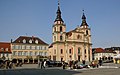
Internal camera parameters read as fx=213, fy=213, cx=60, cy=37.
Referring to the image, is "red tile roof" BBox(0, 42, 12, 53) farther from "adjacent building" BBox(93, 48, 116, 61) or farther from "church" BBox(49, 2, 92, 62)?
"adjacent building" BBox(93, 48, 116, 61)

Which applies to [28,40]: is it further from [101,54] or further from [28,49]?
[101,54]

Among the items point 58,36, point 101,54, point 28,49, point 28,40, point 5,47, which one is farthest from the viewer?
point 101,54

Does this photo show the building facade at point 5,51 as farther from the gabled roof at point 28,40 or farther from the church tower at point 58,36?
the church tower at point 58,36

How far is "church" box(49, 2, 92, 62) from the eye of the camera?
78.4m

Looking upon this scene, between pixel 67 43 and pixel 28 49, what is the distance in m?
16.6

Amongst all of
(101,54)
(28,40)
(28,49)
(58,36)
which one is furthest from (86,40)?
(101,54)

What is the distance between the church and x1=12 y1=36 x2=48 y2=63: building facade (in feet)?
24.4

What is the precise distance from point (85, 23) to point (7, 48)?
35.2 m

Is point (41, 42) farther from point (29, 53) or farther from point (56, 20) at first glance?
point (56, 20)

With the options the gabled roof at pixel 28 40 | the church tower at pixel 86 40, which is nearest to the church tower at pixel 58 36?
the gabled roof at pixel 28 40

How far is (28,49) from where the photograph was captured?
69.5 metres

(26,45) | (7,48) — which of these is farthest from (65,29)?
(7,48)

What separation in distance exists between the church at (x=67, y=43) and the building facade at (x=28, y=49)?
24.4 ft

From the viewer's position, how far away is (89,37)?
284ft
